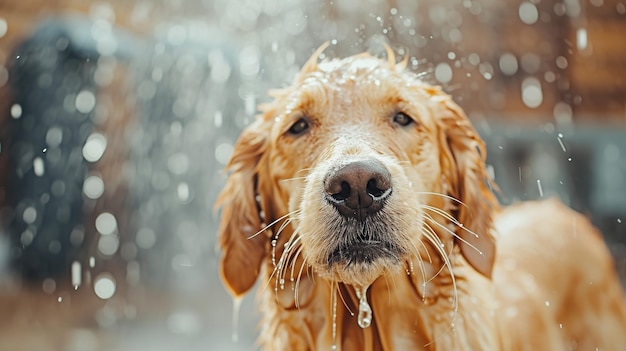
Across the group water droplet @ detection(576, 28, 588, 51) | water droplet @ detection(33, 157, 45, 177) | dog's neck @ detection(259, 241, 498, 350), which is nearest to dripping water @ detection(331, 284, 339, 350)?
dog's neck @ detection(259, 241, 498, 350)

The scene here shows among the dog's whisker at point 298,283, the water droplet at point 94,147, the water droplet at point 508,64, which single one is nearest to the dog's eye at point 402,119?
the dog's whisker at point 298,283

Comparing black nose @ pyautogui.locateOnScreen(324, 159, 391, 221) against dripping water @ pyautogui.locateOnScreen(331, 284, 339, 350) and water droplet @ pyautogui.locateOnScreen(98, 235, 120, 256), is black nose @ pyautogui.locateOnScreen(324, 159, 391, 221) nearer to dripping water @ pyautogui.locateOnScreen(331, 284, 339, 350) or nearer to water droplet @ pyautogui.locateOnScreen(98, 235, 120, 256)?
dripping water @ pyautogui.locateOnScreen(331, 284, 339, 350)

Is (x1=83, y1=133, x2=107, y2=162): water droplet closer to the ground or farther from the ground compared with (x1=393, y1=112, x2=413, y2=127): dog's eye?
closer to the ground

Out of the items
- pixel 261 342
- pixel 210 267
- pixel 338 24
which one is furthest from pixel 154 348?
pixel 338 24

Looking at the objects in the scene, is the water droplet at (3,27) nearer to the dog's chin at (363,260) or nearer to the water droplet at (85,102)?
the water droplet at (85,102)

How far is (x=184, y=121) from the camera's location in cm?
178

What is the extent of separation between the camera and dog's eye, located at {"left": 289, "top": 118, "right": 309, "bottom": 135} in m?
0.83

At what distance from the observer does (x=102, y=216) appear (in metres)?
2.18

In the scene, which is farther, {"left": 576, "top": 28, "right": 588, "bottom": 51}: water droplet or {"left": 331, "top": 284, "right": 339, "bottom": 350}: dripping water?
{"left": 576, "top": 28, "right": 588, "bottom": 51}: water droplet

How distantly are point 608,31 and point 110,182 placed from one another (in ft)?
5.16

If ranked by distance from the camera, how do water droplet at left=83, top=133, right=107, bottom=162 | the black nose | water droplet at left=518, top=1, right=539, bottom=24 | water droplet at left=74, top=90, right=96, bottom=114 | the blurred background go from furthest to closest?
water droplet at left=74, top=90, right=96, bottom=114 → water droplet at left=83, top=133, right=107, bottom=162 → water droplet at left=518, top=1, right=539, bottom=24 → the blurred background → the black nose

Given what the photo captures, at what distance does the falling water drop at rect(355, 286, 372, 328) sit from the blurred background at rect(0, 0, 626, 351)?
203 millimetres

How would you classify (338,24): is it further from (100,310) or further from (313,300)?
(100,310)

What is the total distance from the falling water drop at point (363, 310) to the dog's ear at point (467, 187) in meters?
0.15
